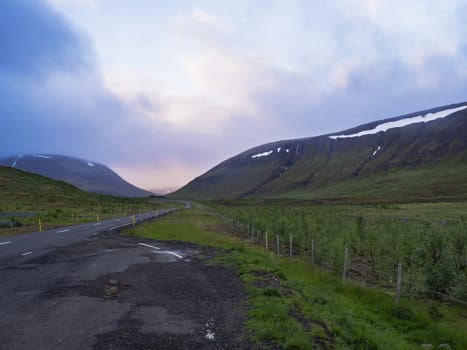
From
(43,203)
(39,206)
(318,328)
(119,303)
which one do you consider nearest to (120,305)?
(119,303)

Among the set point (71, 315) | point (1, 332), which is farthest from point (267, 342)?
point (1, 332)

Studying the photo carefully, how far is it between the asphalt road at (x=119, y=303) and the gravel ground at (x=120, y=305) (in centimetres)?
2

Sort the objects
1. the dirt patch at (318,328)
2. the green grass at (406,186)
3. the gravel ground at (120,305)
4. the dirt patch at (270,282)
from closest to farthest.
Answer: the gravel ground at (120,305)
the dirt patch at (318,328)
the dirt patch at (270,282)
the green grass at (406,186)

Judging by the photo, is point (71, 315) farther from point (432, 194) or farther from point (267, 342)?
point (432, 194)

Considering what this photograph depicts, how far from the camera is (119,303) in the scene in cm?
952

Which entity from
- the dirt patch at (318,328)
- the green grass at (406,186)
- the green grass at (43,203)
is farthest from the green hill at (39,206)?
the green grass at (406,186)

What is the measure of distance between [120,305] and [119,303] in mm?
198

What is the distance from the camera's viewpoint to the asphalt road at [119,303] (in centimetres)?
702

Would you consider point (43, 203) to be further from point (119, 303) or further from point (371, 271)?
point (119, 303)

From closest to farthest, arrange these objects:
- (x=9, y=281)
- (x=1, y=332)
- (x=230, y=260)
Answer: (x=1, y=332)
(x=9, y=281)
(x=230, y=260)

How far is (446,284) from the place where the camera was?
1398 centimetres

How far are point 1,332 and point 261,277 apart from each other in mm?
7957

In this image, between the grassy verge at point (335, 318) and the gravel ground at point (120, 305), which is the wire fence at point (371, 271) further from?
the gravel ground at point (120, 305)

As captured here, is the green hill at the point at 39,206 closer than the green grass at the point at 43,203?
Yes
